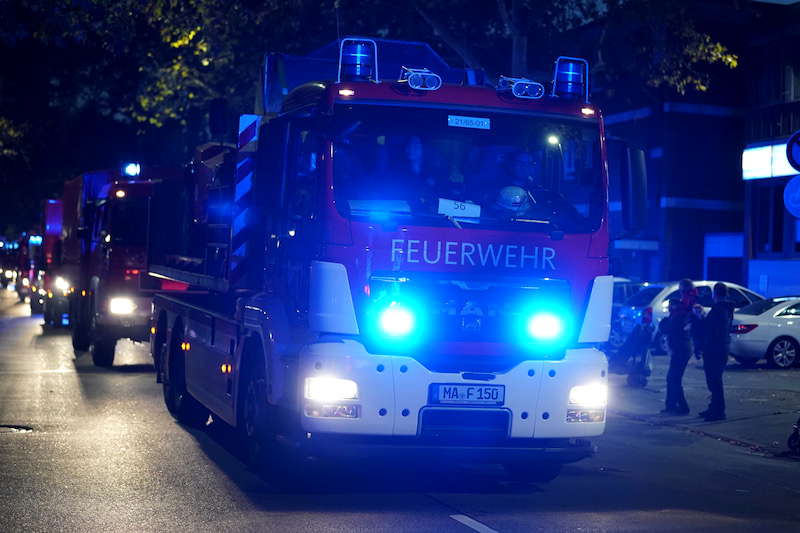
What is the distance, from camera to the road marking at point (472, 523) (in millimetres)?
8555

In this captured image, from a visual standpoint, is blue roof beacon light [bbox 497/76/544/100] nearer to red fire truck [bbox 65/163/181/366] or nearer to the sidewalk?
the sidewalk

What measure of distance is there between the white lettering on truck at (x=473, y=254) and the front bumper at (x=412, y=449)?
127 centimetres

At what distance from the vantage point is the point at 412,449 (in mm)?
9547

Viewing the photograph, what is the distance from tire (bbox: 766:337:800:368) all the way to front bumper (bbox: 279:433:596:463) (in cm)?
1578

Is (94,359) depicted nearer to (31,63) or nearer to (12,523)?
(12,523)

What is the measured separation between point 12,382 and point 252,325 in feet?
29.5

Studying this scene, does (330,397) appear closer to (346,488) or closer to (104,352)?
(346,488)

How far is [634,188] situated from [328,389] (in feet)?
9.19

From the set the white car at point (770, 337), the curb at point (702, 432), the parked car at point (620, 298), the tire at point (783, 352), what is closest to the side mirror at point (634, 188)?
the curb at point (702, 432)

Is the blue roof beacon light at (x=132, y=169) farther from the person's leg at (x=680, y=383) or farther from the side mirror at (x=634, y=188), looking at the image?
the side mirror at (x=634, y=188)

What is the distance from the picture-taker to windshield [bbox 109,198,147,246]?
2025 centimetres

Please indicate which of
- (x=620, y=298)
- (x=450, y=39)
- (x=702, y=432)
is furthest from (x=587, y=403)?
(x=620, y=298)

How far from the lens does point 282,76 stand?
11.8 meters

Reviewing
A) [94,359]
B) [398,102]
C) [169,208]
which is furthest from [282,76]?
[94,359]
